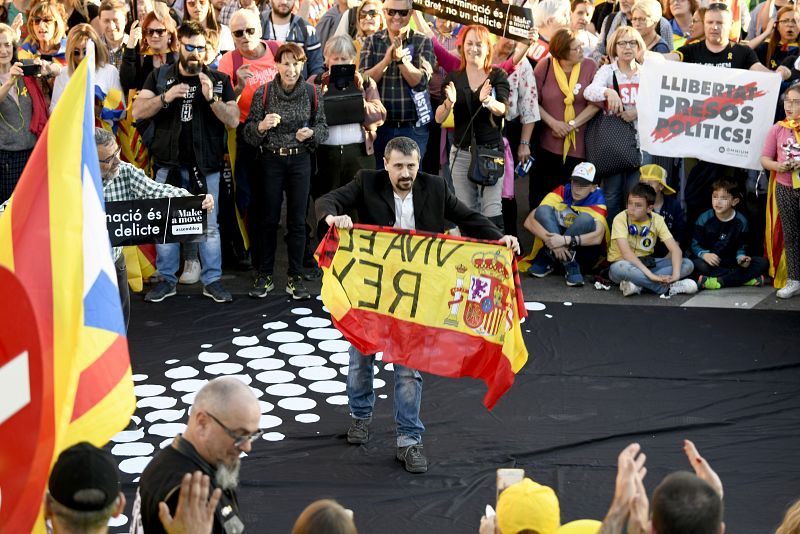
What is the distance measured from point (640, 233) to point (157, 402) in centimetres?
429

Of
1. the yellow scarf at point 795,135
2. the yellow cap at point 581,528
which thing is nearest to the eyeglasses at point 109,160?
the yellow cap at point 581,528

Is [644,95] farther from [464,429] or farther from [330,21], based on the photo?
[464,429]

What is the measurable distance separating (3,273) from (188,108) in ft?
17.0

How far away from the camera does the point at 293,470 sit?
6.80m

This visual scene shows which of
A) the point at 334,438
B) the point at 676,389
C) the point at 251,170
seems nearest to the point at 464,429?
the point at 334,438

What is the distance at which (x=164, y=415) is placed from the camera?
24.4 feet

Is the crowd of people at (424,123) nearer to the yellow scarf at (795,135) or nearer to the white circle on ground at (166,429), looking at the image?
the yellow scarf at (795,135)

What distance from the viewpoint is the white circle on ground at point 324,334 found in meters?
8.78

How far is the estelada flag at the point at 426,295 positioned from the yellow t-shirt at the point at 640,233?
324 cm

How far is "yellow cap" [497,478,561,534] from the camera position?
405 centimetres

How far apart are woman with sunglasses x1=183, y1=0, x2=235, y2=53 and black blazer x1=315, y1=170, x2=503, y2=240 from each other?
337 centimetres

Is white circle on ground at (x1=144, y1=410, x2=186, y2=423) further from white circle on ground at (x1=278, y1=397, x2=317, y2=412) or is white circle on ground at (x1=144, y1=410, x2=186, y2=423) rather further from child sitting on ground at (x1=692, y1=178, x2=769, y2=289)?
child sitting on ground at (x1=692, y1=178, x2=769, y2=289)

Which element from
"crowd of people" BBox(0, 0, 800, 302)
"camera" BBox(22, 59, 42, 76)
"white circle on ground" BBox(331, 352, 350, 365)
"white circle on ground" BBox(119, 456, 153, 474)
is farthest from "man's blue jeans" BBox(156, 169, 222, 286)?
"white circle on ground" BBox(119, 456, 153, 474)

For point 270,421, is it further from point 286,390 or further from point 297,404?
point 286,390
